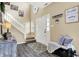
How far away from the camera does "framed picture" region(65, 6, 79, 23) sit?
118 inches

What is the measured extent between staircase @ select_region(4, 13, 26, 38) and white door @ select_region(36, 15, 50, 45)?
31cm

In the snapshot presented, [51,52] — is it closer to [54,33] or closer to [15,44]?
[54,33]

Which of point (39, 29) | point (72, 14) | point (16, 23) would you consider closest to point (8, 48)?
point (16, 23)

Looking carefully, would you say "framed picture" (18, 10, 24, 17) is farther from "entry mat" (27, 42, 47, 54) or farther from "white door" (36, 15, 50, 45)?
"entry mat" (27, 42, 47, 54)

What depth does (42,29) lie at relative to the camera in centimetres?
329

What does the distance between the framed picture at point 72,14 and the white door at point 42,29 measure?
0.46m

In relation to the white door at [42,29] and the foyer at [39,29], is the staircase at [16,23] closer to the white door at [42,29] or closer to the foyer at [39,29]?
the foyer at [39,29]

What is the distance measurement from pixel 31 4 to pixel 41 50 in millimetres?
1001

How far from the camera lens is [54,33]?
125 inches

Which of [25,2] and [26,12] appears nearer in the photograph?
[25,2]

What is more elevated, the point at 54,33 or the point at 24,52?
the point at 54,33

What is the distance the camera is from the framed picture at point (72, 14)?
3.00 m

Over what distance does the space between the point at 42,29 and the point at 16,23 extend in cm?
59

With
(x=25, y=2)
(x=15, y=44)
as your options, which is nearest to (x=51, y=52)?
(x=15, y=44)
